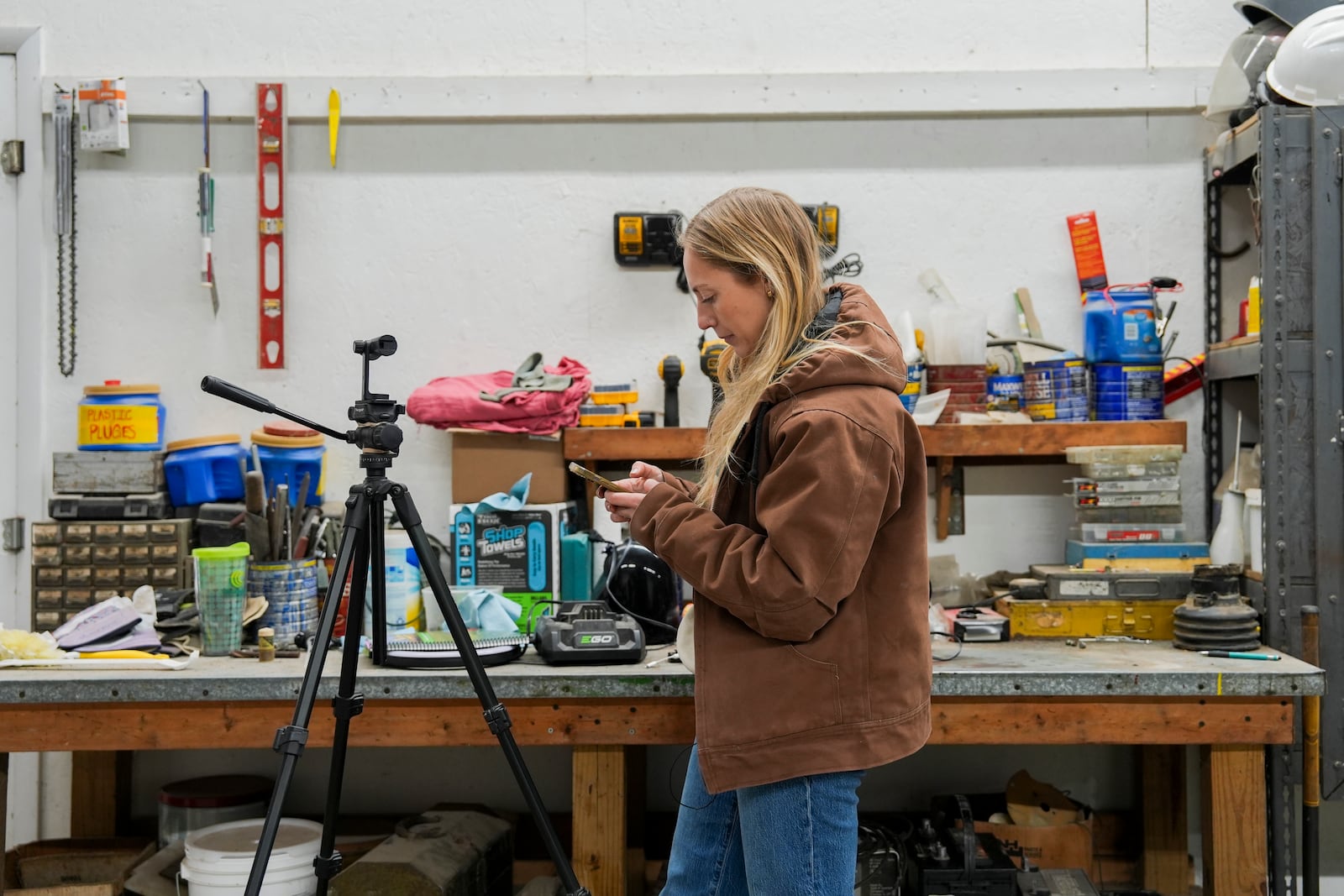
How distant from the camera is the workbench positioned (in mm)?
2289

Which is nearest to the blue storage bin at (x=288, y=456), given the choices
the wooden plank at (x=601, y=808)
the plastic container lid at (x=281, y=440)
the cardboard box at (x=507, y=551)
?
the plastic container lid at (x=281, y=440)

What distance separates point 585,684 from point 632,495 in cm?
74

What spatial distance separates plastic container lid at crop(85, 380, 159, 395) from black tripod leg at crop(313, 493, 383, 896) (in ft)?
4.14

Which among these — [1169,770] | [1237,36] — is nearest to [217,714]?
[1169,770]

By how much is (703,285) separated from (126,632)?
1.74m

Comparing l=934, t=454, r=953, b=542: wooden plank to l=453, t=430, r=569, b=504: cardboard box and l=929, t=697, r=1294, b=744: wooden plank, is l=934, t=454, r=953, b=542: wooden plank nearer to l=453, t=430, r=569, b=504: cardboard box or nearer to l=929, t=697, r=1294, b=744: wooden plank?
l=929, t=697, r=1294, b=744: wooden plank

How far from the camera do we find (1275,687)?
229 cm

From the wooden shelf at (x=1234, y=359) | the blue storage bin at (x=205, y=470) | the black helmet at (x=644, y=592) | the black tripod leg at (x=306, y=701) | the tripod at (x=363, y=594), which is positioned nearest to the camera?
the black tripod leg at (x=306, y=701)

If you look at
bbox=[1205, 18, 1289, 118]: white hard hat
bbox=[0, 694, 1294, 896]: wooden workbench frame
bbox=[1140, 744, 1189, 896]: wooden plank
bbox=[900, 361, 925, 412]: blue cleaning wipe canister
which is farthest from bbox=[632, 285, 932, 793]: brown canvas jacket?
bbox=[1205, 18, 1289, 118]: white hard hat

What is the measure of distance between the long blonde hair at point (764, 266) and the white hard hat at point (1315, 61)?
3.73 ft

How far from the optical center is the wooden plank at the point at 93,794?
9.85ft

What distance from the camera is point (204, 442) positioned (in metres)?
2.95

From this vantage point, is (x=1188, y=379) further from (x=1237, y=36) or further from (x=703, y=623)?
(x=703, y=623)

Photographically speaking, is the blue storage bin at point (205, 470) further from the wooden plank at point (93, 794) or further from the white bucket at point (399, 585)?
the wooden plank at point (93, 794)
